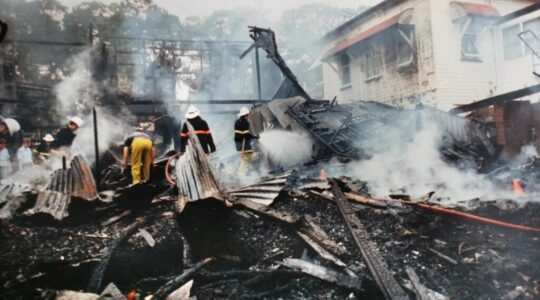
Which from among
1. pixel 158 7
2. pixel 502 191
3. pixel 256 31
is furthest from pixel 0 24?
pixel 158 7

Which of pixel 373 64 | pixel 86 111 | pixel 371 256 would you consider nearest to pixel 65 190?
pixel 371 256

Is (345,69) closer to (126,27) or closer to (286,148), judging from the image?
(286,148)

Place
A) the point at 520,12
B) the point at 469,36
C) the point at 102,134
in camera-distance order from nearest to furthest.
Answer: the point at 102,134 < the point at 520,12 < the point at 469,36

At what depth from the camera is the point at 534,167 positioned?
22.0 ft

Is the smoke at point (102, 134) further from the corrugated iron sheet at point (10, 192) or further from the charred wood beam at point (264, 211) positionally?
the charred wood beam at point (264, 211)

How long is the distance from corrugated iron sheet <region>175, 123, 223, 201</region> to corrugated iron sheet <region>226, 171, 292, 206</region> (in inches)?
16.2

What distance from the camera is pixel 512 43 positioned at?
14750 mm

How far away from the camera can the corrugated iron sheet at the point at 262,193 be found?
4867mm

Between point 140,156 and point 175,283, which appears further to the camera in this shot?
point 140,156

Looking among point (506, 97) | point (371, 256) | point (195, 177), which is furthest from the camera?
point (506, 97)

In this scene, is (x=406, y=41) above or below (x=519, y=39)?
above

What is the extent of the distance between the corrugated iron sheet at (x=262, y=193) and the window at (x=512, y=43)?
14383 millimetres

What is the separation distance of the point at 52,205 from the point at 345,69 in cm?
1767

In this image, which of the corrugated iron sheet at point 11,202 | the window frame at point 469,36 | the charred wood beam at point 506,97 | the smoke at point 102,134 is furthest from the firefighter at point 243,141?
the window frame at point 469,36
